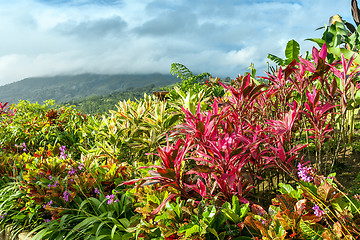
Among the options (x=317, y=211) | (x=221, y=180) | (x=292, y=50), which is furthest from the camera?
(x=292, y=50)

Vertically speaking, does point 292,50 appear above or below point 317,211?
above

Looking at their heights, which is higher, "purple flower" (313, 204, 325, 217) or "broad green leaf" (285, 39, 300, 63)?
"broad green leaf" (285, 39, 300, 63)

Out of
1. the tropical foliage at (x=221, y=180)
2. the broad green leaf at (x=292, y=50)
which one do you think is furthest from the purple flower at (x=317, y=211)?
the broad green leaf at (x=292, y=50)

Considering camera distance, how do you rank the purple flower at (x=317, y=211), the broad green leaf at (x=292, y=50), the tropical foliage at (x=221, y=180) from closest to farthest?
1. the purple flower at (x=317, y=211)
2. the tropical foliage at (x=221, y=180)
3. the broad green leaf at (x=292, y=50)

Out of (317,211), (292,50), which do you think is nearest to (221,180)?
(317,211)

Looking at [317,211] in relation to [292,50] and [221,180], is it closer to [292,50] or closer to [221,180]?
[221,180]

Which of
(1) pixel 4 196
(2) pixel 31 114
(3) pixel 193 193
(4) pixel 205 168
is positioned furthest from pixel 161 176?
(2) pixel 31 114

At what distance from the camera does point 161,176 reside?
146 cm

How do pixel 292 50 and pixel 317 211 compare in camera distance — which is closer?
pixel 317 211

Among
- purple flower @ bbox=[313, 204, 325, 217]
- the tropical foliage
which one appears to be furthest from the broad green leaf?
purple flower @ bbox=[313, 204, 325, 217]

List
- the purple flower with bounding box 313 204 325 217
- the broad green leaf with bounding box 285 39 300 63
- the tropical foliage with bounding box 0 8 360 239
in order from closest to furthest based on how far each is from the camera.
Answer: the purple flower with bounding box 313 204 325 217
the tropical foliage with bounding box 0 8 360 239
the broad green leaf with bounding box 285 39 300 63

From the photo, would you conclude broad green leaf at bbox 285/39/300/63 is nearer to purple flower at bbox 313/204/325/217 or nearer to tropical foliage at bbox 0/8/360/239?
tropical foliage at bbox 0/8/360/239

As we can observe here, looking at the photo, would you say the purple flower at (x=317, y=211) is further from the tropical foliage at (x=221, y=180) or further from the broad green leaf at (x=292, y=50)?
the broad green leaf at (x=292, y=50)

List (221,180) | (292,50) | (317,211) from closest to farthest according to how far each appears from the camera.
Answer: (317,211) → (221,180) → (292,50)
